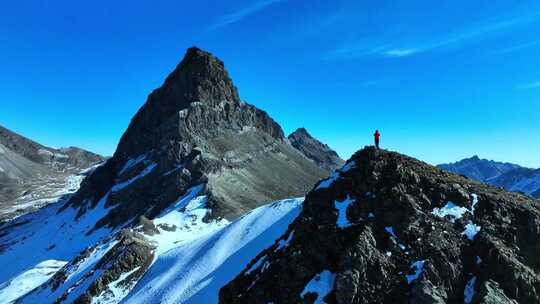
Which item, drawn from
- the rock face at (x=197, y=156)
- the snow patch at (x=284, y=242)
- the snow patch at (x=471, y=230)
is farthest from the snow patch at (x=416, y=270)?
the rock face at (x=197, y=156)

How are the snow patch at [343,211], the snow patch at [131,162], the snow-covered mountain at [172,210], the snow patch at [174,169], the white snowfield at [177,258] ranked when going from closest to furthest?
the snow patch at [343,211] < the white snowfield at [177,258] < the snow-covered mountain at [172,210] < the snow patch at [174,169] < the snow patch at [131,162]

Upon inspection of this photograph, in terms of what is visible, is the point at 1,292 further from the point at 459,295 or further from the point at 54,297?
the point at 459,295

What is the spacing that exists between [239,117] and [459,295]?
15035 cm

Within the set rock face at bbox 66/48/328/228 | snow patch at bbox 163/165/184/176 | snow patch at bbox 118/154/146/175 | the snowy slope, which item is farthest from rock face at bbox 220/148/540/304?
snow patch at bbox 118/154/146/175

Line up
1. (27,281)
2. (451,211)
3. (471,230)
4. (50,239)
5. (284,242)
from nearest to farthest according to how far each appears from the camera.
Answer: (471,230) < (451,211) < (284,242) < (27,281) < (50,239)

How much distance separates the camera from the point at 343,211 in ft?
114

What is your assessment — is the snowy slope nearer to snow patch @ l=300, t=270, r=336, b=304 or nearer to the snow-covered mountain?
the snow-covered mountain

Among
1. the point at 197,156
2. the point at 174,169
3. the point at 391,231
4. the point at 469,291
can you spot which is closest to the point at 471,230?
the point at 469,291

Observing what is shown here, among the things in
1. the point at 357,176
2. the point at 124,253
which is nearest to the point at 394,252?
the point at 357,176

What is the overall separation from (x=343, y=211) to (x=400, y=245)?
5368mm

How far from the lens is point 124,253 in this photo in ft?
200

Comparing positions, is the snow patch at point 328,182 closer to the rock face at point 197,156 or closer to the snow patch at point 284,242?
the snow patch at point 284,242

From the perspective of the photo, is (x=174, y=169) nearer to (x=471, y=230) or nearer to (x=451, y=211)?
(x=451, y=211)

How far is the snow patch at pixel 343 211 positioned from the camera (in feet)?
110
